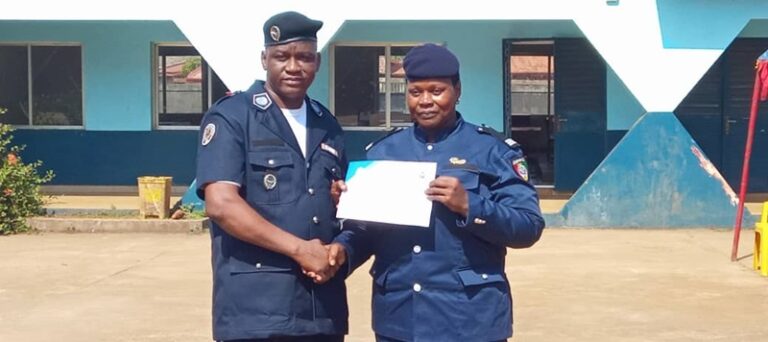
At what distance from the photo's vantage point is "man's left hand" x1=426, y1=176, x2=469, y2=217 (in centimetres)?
316

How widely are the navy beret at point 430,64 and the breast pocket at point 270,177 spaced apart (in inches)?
19.1

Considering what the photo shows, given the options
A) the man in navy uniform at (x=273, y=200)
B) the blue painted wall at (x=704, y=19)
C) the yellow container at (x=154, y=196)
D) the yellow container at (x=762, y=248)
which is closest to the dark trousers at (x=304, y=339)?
the man in navy uniform at (x=273, y=200)

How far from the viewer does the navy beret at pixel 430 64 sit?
332 centimetres

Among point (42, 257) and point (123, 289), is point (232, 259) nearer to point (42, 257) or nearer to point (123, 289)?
point (123, 289)

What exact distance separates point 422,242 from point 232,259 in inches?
23.9

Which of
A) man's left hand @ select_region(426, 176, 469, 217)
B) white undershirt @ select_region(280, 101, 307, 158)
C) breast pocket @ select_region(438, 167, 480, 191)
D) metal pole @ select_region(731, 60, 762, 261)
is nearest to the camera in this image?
man's left hand @ select_region(426, 176, 469, 217)

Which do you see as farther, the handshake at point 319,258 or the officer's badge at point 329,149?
the officer's badge at point 329,149

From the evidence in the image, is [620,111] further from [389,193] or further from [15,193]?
[389,193]

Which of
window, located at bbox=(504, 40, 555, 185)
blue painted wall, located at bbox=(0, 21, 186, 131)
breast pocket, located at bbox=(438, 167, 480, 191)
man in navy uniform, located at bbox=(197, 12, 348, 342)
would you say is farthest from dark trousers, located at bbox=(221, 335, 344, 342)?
blue painted wall, located at bbox=(0, 21, 186, 131)

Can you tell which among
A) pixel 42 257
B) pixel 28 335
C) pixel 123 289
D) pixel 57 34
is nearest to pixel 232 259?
pixel 28 335

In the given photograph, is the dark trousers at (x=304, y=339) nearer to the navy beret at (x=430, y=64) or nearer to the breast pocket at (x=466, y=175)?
the breast pocket at (x=466, y=175)

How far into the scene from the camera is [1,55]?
1414 cm

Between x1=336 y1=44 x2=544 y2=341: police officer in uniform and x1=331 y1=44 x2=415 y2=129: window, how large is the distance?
10200 millimetres

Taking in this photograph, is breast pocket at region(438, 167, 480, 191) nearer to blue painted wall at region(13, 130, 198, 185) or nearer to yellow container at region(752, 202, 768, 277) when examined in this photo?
yellow container at region(752, 202, 768, 277)
